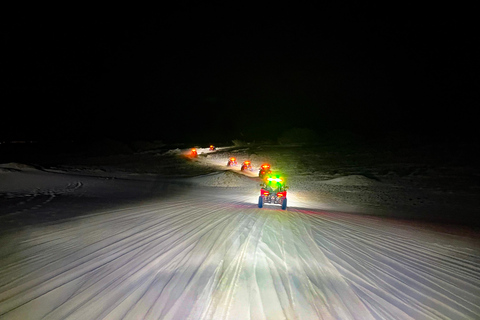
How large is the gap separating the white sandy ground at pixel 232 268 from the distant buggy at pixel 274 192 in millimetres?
1771

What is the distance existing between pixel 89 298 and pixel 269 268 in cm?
373

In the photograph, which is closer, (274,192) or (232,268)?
(232,268)

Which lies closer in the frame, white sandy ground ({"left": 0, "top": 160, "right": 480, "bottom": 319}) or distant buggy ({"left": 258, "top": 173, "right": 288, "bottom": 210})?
white sandy ground ({"left": 0, "top": 160, "right": 480, "bottom": 319})

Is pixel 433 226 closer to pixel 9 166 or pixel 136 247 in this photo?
pixel 136 247

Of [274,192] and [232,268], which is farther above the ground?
[274,192]

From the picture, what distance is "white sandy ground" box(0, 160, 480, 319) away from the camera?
5.84 metres

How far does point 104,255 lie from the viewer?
8.64 metres

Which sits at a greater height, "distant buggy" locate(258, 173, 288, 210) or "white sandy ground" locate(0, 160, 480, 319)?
"distant buggy" locate(258, 173, 288, 210)

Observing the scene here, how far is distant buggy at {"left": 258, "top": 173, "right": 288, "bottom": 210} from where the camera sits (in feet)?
55.5

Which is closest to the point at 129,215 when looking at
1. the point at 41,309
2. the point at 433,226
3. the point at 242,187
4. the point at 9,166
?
the point at 41,309

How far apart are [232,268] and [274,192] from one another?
962cm

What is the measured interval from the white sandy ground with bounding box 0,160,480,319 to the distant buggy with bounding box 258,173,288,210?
1771 mm

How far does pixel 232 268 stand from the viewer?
772 cm

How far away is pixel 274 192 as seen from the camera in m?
17.1
